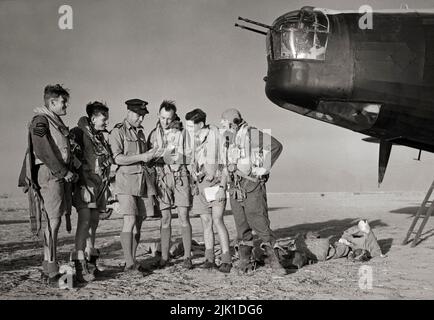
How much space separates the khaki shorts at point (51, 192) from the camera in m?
4.95

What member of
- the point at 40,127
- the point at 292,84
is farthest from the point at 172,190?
the point at 292,84

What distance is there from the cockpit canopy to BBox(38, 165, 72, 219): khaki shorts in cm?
351

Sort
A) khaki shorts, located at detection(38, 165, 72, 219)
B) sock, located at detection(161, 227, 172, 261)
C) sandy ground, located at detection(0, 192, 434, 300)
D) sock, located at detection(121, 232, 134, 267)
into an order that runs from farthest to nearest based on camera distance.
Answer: sock, located at detection(161, 227, 172, 261) → sock, located at detection(121, 232, 134, 267) → khaki shorts, located at detection(38, 165, 72, 219) → sandy ground, located at detection(0, 192, 434, 300)

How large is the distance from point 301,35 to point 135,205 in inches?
132

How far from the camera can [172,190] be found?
6.41 meters

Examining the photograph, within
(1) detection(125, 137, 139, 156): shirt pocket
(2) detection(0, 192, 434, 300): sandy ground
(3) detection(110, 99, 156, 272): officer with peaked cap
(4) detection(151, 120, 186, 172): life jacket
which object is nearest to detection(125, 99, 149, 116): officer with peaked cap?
(3) detection(110, 99, 156, 272): officer with peaked cap

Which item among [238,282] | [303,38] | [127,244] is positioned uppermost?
[303,38]

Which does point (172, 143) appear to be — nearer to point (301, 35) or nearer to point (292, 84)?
point (292, 84)

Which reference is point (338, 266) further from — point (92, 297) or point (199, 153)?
point (92, 297)

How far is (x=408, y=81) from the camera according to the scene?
586 cm

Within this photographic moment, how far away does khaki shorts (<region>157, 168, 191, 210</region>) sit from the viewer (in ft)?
20.6

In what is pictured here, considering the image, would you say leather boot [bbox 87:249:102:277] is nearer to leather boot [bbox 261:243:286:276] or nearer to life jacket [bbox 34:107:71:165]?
life jacket [bbox 34:107:71:165]

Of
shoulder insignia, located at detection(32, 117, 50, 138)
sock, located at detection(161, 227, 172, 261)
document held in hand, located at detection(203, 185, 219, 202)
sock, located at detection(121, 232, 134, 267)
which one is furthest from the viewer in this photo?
sock, located at detection(161, 227, 172, 261)

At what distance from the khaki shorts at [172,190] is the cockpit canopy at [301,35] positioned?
7.57ft
